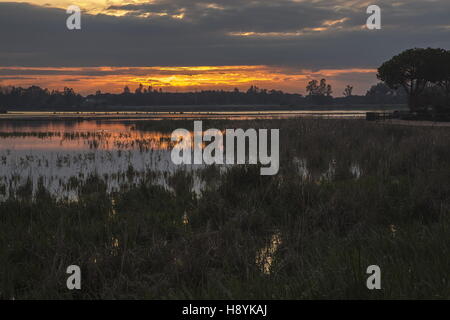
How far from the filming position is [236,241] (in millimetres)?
7590

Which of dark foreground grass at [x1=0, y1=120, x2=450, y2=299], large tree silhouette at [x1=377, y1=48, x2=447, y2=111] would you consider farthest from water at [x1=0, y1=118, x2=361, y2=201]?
large tree silhouette at [x1=377, y1=48, x2=447, y2=111]

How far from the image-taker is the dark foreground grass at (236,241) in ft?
18.0

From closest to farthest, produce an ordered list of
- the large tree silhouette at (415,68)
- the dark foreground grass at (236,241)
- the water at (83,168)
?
the dark foreground grass at (236,241) < the water at (83,168) < the large tree silhouette at (415,68)

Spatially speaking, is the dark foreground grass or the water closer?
the dark foreground grass

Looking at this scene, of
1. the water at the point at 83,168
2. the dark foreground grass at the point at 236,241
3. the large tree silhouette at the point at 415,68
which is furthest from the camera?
the large tree silhouette at the point at 415,68

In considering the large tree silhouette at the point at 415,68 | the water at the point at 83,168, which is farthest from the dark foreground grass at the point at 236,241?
the large tree silhouette at the point at 415,68

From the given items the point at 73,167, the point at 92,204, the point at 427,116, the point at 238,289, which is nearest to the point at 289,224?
the point at 238,289

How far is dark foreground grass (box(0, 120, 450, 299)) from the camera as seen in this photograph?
5492 mm

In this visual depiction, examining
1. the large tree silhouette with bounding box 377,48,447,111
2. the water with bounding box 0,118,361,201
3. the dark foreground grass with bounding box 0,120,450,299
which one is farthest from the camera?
the large tree silhouette with bounding box 377,48,447,111

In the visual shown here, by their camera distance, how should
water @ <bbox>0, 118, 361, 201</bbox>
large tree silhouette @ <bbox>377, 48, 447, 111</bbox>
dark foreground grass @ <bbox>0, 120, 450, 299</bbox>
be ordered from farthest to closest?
1. large tree silhouette @ <bbox>377, 48, 447, 111</bbox>
2. water @ <bbox>0, 118, 361, 201</bbox>
3. dark foreground grass @ <bbox>0, 120, 450, 299</bbox>

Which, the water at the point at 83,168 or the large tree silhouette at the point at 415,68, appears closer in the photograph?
the water at the point at 83,168

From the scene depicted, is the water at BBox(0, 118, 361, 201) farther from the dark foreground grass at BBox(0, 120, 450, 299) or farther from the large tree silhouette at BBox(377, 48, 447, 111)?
the large tree silhouette at BBox(377, 48, 447, 111)

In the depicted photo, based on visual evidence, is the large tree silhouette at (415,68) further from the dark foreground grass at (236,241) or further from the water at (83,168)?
the dark foreground grass at (236,241)

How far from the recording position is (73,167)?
20812 millimetres
